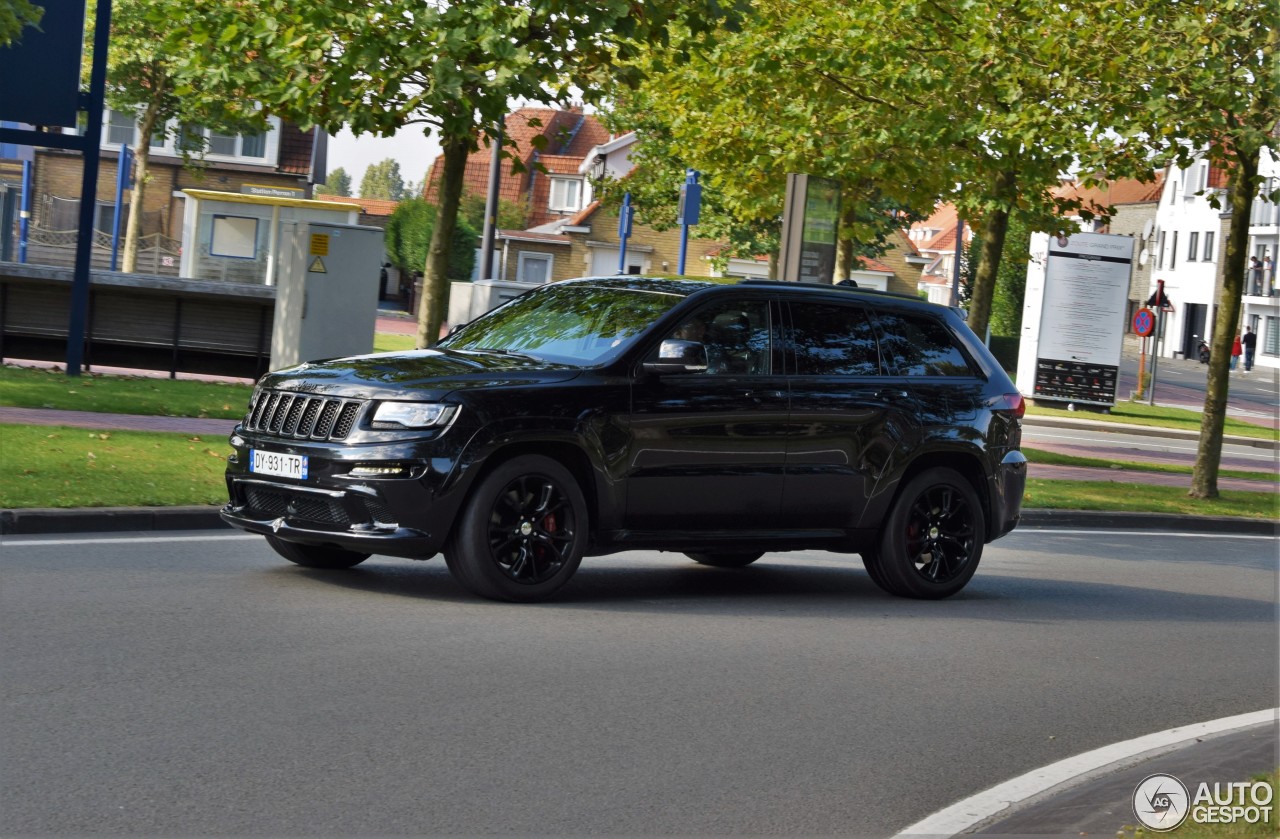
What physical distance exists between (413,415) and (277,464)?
84 cm

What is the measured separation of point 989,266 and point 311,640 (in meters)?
15.2

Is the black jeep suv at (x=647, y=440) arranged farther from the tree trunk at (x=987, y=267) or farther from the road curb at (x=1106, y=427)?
the road curb at (x=1106, y=427)

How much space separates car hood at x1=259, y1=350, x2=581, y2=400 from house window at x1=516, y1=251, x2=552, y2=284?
2798 inches

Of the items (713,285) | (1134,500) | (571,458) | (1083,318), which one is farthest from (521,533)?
(1083,318)

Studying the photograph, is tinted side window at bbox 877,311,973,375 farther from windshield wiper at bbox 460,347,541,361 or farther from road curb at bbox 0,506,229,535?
road curb at bbox 0,506,229,535

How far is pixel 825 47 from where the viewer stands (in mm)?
20531

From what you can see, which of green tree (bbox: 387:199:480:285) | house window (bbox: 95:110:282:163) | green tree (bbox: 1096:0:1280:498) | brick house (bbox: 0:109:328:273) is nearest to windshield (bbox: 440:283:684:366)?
green tree (bbox: 1096:0:1280:498)

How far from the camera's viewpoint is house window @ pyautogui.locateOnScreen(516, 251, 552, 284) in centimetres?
8062

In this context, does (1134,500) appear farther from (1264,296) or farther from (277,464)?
(1264,296)

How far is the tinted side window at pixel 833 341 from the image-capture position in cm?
1020

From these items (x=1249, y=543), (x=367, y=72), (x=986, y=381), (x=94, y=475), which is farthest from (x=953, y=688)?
(x=1249, y=543)

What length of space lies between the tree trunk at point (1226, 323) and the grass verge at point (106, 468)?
11.1 m

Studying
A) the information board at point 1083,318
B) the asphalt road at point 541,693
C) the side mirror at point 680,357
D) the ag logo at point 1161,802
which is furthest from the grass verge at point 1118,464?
the ag logo at point 1161,802

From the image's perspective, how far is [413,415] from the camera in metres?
8.57
